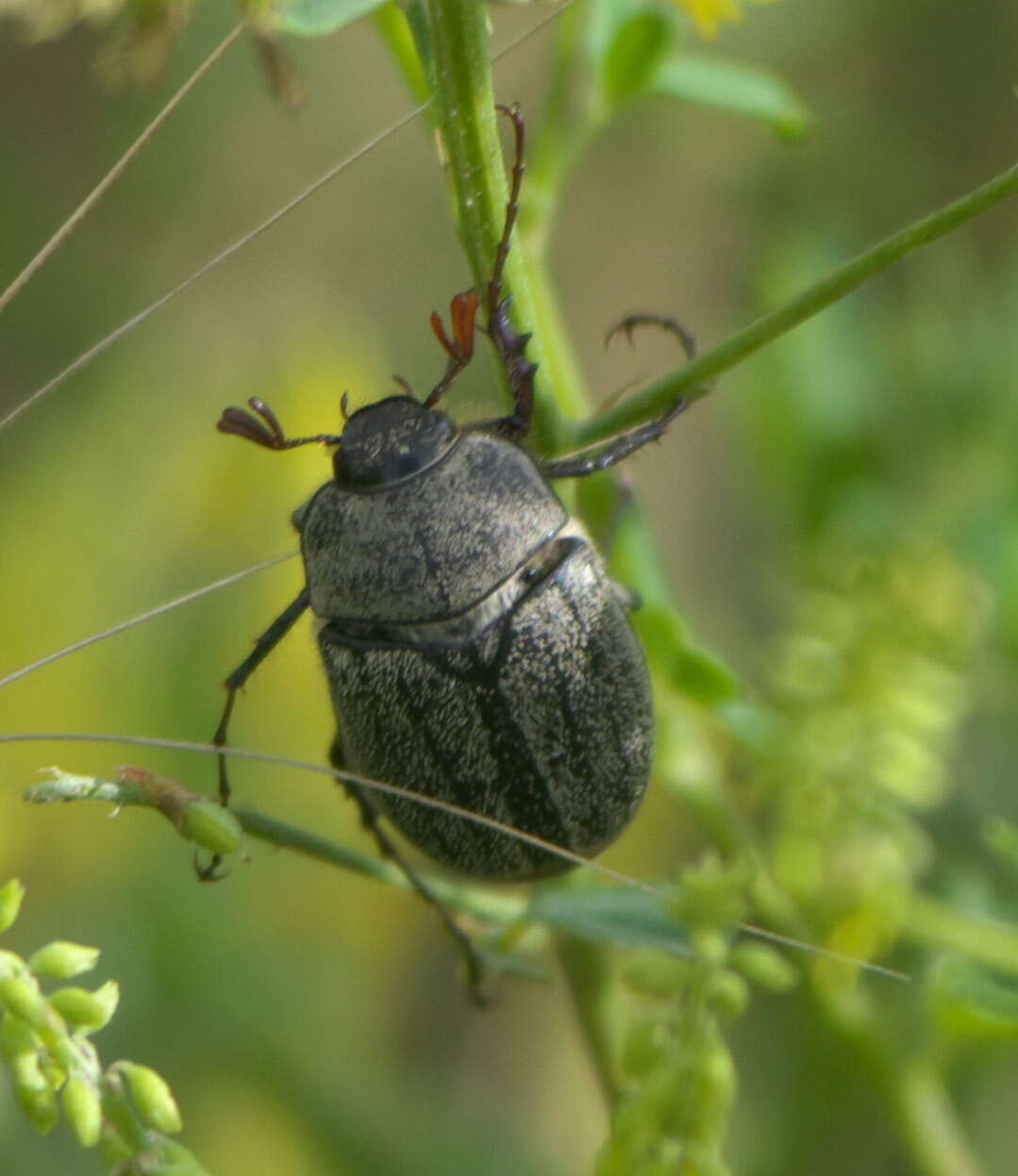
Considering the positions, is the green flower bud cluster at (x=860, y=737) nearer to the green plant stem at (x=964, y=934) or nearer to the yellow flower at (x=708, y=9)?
the green plant stem at (x=964, y=934)

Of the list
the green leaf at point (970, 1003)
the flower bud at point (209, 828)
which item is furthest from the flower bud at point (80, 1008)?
the green leaf at point (970, 1003)

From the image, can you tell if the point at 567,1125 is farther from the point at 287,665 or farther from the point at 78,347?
the point at 78,347

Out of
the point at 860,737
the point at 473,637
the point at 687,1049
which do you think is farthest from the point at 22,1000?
the point at 860,737

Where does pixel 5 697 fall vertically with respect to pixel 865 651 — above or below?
above

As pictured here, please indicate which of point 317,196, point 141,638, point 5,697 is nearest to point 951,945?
point 141,638

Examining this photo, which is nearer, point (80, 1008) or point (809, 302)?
point (80, 1008)

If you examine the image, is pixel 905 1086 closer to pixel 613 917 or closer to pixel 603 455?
pixel 613 917
